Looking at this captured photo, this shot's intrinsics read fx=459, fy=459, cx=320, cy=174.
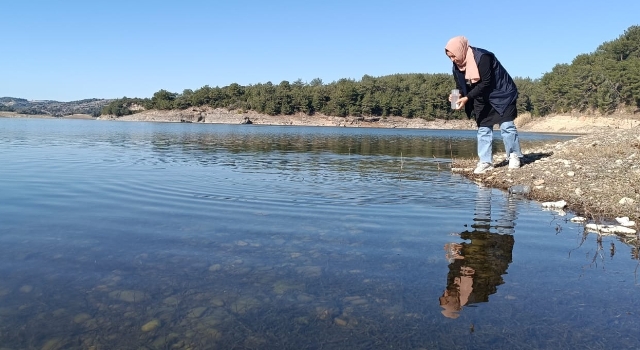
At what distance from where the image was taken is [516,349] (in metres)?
3.66

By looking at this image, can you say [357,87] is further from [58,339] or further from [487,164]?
[58,339]

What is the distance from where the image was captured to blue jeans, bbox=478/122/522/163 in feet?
45.1

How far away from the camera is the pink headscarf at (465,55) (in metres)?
12.0

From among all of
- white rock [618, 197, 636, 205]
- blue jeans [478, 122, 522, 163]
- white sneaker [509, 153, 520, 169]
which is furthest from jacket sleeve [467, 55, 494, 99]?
white rock [618, 197, 636, 205]

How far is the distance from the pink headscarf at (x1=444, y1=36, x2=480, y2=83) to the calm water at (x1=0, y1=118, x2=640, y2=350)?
12.5ft

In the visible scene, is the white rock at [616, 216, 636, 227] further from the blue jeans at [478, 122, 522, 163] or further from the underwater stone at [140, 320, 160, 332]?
the underwater stone at [140, 320, 160, 332]

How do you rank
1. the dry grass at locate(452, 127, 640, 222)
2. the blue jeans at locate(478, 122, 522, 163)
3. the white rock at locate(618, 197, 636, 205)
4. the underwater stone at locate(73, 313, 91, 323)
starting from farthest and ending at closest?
the blue jeans at locate(478, 122, 522, 163)
the dry grass at locate(452, 127, 640, 222)
the white rock at locate(618, 197, 636, 205)
the underwater stone at locate(73, 313, 91, 323)

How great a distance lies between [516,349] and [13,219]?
799 cm

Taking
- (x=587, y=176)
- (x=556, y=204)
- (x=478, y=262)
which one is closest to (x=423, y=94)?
(x=587, y=176)

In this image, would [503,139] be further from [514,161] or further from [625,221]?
[625,221]

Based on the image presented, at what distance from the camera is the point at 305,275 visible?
206 inches

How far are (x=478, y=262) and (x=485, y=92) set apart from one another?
8.55 meters

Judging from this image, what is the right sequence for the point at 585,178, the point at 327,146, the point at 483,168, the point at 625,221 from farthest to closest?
the point at 327,146, the point at 483,168, the point at 585,178, the point at 625,221

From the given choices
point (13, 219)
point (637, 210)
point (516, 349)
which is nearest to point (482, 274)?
point (516, 349)
